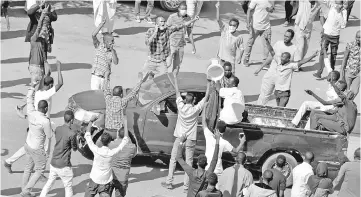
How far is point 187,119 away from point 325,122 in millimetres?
2648

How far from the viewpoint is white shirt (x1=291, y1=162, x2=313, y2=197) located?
489 inches

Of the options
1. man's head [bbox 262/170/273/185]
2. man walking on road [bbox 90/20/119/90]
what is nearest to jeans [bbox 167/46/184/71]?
man walking on road [bbox 90/20/119/90]

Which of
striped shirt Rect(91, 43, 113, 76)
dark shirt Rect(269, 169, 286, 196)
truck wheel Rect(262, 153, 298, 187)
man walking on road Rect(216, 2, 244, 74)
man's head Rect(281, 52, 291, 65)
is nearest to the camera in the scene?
dark shirt Rect(269, 169, 286, 196)

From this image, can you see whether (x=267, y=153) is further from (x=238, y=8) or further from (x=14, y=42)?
(x=238, y=8)

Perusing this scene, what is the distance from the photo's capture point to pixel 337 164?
1438 centimetres

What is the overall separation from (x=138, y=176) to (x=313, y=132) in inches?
122

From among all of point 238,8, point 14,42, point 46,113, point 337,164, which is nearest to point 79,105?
point 46,113

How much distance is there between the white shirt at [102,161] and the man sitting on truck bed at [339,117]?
165 inches

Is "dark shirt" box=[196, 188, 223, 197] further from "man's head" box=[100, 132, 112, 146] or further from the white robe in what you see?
the white robe

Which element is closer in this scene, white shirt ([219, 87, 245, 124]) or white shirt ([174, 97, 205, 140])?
white shirt ([174, 97, 205, 140])

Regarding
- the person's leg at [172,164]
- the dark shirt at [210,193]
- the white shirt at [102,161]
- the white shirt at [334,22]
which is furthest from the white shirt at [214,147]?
the white shirt at [334,22]

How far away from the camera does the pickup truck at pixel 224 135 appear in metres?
14.2

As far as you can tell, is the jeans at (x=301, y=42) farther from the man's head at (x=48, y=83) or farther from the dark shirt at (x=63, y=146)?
the dark shirt at (x=63, y=146)

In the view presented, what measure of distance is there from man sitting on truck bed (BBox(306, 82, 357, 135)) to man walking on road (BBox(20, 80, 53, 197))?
4687 millimetres
